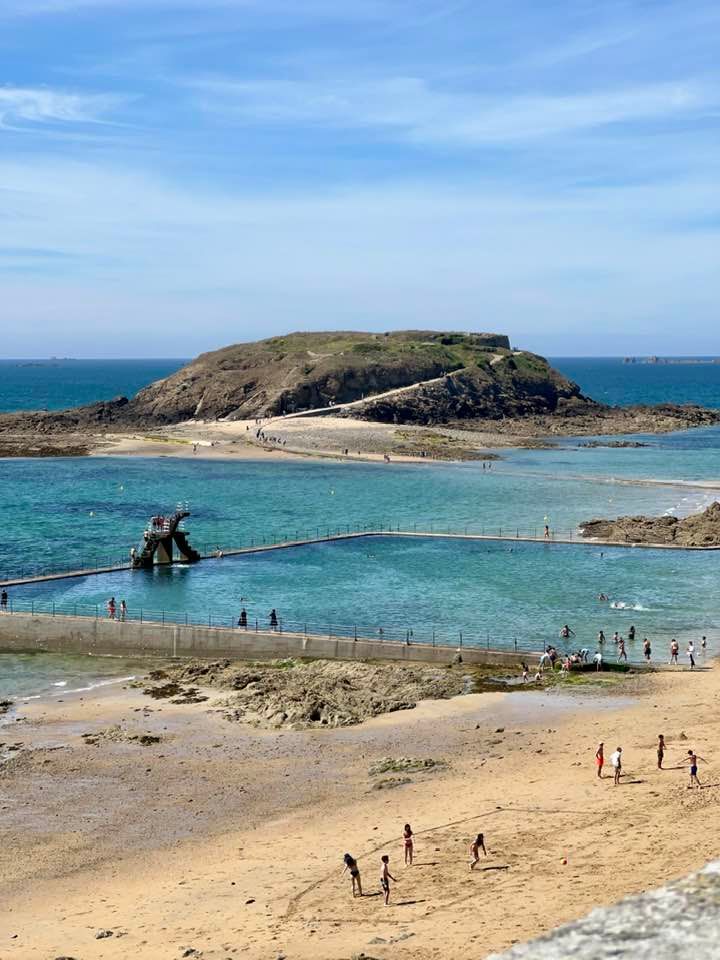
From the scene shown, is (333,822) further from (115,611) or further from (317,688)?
(115,611)

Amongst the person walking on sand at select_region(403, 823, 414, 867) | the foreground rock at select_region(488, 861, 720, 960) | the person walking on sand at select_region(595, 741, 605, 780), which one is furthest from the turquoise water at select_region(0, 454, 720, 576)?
the foreground rock at select_region(488, 861, 720, 960)

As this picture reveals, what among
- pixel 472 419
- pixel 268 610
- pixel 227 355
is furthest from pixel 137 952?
pixel 227 355

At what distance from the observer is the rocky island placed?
Answer: 4961 inches

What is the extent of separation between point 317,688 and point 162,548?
25.7 m

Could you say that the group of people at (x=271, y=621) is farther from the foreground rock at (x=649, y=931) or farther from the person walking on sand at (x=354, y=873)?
the foreground rock at (x=649, y=931)

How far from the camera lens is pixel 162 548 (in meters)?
59.8

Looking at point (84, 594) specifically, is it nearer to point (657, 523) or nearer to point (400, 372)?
point (657, 523)

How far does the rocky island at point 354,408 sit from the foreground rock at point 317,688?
→ 7656 centimetres

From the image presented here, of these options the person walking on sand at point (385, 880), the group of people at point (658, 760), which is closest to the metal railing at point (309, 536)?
the group of people at point (658, 760)

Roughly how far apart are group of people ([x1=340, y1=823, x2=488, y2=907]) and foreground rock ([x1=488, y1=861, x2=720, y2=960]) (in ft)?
32.3

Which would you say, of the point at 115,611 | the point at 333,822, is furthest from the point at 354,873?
the point at 115,611

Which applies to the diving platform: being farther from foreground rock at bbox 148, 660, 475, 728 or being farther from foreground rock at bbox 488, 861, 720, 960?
foreground rock at bbox 488, 861, 720, 960

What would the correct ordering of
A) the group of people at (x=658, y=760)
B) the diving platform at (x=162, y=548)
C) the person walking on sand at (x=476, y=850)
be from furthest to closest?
the diving platform at (x=162, y=548)
the group of people at (x=658, y=760)
the person walking on sand at (x=476, y=850)

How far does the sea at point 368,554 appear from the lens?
46.8 m
